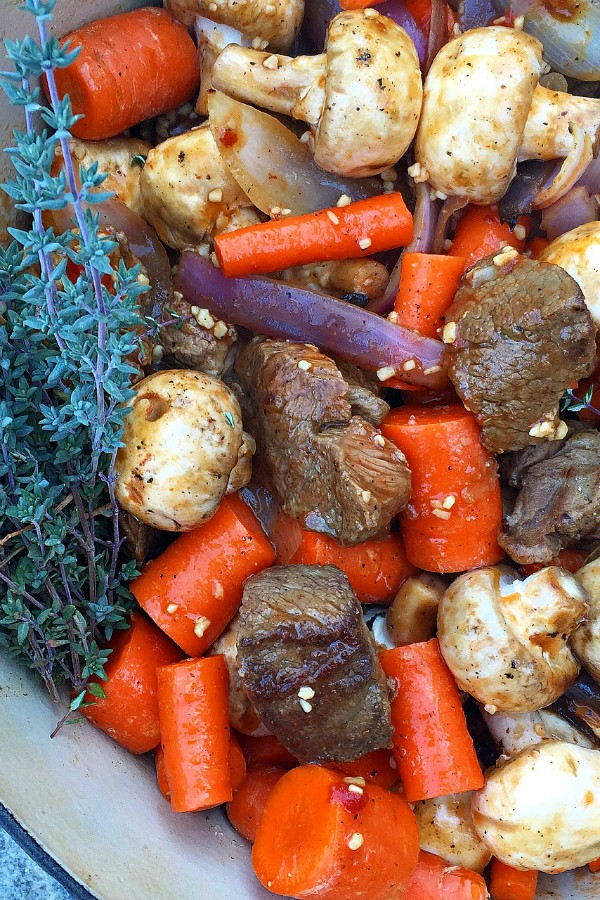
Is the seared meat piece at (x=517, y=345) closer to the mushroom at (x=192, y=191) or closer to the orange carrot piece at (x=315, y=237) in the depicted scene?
the orange carrot piece at (x=315, y=237)

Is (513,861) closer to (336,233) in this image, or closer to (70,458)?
(70,458)

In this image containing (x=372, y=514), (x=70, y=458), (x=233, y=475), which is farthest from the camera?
(x=233, y=475)

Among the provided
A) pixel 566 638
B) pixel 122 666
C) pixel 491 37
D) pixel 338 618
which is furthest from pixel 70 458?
pixel 491 37

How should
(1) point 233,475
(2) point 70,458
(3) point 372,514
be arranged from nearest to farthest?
(2) point 70,458 < (3) point 372,514 < (1) point 233,475

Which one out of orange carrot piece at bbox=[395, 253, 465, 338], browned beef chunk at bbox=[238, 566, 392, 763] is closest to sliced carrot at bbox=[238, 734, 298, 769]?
browned beef chunk at bbox=[238, 566, 392, 763]

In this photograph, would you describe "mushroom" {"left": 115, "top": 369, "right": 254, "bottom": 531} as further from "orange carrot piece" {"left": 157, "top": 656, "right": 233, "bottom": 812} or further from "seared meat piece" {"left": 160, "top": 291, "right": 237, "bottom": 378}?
"orange carrot piece" {"left": 157, "top": 656, "right": 233, "bottom": 812}

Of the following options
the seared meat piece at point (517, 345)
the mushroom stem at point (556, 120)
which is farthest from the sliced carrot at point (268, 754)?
the mushroom stem at point (556, 120)

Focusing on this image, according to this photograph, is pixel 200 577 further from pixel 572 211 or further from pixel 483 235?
pixel 572 211
